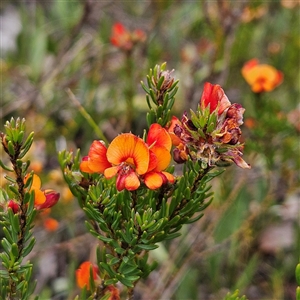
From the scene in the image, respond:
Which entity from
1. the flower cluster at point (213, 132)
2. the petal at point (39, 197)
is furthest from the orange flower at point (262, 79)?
the petal at point (39, 197)

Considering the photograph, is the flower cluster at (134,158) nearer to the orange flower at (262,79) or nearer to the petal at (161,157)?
the petal at (161,157)

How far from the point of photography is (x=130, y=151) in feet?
2.03

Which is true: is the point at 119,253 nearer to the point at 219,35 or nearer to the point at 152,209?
the point at 152,209

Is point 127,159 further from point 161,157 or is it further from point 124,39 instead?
point 124,39

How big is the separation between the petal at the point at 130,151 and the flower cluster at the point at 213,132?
6 cm

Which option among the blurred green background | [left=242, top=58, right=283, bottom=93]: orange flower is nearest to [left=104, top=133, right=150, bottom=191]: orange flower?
the blurred green background

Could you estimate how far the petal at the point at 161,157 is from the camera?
0.62 meters

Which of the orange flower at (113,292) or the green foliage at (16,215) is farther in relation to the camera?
the orange flower at (113,292)

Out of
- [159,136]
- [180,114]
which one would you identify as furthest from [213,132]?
[180,114]

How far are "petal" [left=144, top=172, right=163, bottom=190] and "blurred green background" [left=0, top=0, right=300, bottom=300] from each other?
1.72ft

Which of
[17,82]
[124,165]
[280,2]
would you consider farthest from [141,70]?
[124,165]

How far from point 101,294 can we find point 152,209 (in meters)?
0.18

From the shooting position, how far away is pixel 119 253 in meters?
0.65

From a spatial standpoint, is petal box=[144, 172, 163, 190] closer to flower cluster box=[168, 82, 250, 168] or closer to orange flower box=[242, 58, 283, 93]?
flower cluster box=[168, 82, 250, 168]
